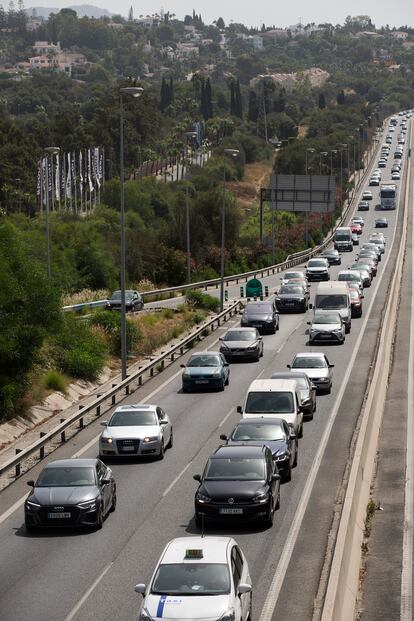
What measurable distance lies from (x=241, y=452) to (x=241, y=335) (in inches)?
967

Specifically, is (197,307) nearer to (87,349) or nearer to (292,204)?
(87,349)


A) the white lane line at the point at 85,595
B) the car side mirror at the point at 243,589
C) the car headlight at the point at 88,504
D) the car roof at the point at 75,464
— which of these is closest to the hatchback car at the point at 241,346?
the car roof at the point at 75,464

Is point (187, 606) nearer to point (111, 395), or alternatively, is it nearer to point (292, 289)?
point (111, 395)

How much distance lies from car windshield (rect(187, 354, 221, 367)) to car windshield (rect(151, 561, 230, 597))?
25.4 m

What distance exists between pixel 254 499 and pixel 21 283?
16398 millimetres

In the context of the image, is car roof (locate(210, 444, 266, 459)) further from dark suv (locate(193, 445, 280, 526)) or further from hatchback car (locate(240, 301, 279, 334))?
hatchback car (locate(240, 301, 279, 334))

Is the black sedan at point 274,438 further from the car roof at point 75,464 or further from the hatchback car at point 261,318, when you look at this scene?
the hatchback car at point 261,318

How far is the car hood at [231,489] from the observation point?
2275 cm

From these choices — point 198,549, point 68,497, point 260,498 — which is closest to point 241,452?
point 260,498

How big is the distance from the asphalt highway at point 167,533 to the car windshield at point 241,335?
324 inches

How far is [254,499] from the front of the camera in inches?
896

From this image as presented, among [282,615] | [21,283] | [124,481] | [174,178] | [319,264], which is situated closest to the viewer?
[282,615]

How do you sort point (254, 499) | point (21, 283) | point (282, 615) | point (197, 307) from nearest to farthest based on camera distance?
point (282, 615) < point (254, 499) < point (21, 283) < point (197, 307)

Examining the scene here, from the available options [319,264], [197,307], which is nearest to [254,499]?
[197,307]
